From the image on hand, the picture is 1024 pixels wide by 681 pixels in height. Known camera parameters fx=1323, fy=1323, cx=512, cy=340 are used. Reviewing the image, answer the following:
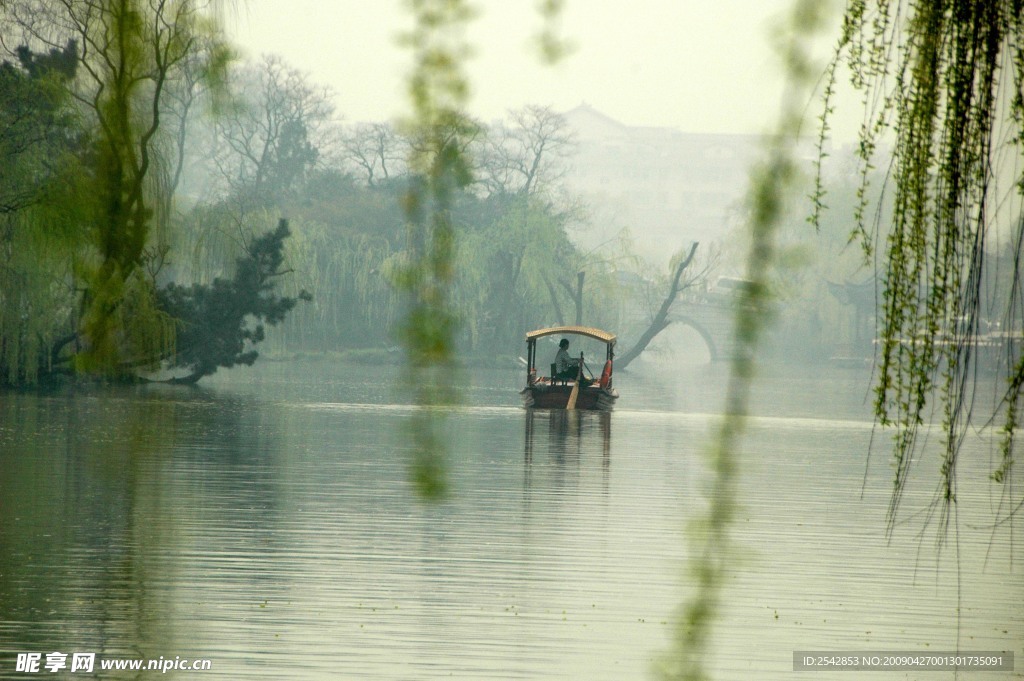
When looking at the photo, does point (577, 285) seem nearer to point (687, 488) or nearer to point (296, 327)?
point (296, 327)

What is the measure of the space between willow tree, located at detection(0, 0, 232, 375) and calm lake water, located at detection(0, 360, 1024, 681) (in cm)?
125

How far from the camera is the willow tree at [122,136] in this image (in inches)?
289

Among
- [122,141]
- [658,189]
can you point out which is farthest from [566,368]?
[658,189]

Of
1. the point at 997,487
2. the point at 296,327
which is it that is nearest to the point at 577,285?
the point at 296,327

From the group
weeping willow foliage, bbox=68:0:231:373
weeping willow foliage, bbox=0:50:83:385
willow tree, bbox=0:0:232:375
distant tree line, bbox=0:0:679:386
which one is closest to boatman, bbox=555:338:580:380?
distant tree line, bbox=0:0:679:386

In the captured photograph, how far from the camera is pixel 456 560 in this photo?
23.2 feet

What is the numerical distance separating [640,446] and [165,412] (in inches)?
277

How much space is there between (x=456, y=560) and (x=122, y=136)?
2.82 metres

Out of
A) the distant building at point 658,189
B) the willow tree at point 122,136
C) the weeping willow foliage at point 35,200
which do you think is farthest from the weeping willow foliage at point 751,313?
the distant building at point 658,189

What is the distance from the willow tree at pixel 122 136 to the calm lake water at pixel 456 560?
1246 mm

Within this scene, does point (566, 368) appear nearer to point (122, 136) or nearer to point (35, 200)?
point (35, 200)

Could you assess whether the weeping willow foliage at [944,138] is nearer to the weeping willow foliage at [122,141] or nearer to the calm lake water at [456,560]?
the calm lake water at [456,560]

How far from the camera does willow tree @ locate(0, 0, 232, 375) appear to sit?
24.1 feet

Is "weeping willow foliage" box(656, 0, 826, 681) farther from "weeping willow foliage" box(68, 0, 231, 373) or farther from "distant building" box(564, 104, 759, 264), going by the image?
"distant building" box(564, 104, 759, 264)
